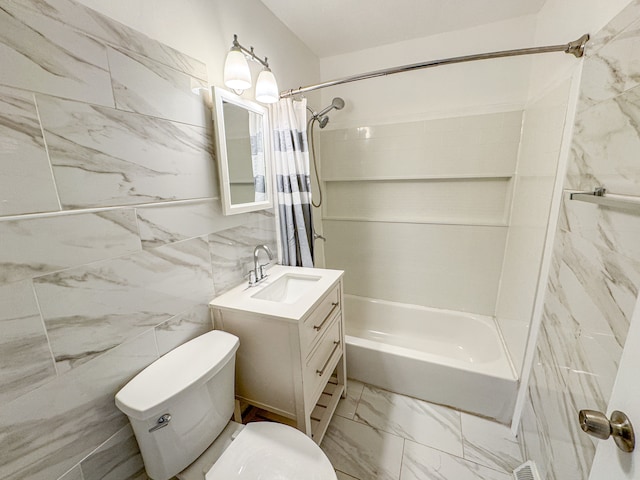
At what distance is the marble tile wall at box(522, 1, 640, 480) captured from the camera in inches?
28.3

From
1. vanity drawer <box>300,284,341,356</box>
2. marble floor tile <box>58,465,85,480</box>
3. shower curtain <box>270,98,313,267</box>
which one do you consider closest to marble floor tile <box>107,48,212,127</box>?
shower curtain <box>270,98,313,267</box>

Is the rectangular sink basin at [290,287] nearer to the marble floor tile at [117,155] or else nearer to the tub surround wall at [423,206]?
the marble floor tile at [117,155]

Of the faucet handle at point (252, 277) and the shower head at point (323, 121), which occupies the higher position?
the shower head at point (323, 121)

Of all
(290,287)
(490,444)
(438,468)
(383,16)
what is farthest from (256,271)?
(383,16)

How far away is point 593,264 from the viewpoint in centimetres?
85

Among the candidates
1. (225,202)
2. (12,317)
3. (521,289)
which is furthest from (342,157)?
(12,317)

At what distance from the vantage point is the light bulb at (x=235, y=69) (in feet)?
3.85

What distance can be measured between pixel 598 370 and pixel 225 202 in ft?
4.87

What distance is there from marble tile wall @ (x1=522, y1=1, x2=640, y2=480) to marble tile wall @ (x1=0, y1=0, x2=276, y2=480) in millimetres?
1468

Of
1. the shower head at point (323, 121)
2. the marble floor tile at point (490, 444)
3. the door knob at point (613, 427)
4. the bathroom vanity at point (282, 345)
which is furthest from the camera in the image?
the shower head at point (323, 121)

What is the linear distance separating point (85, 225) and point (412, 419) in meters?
1.91

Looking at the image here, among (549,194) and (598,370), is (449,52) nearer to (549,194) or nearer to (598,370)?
(549,194)

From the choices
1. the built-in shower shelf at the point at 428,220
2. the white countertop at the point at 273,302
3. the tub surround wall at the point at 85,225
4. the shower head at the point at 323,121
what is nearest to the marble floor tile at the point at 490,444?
the white countertop at the point at 273,302

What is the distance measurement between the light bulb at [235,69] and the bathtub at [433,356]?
1.73 m
